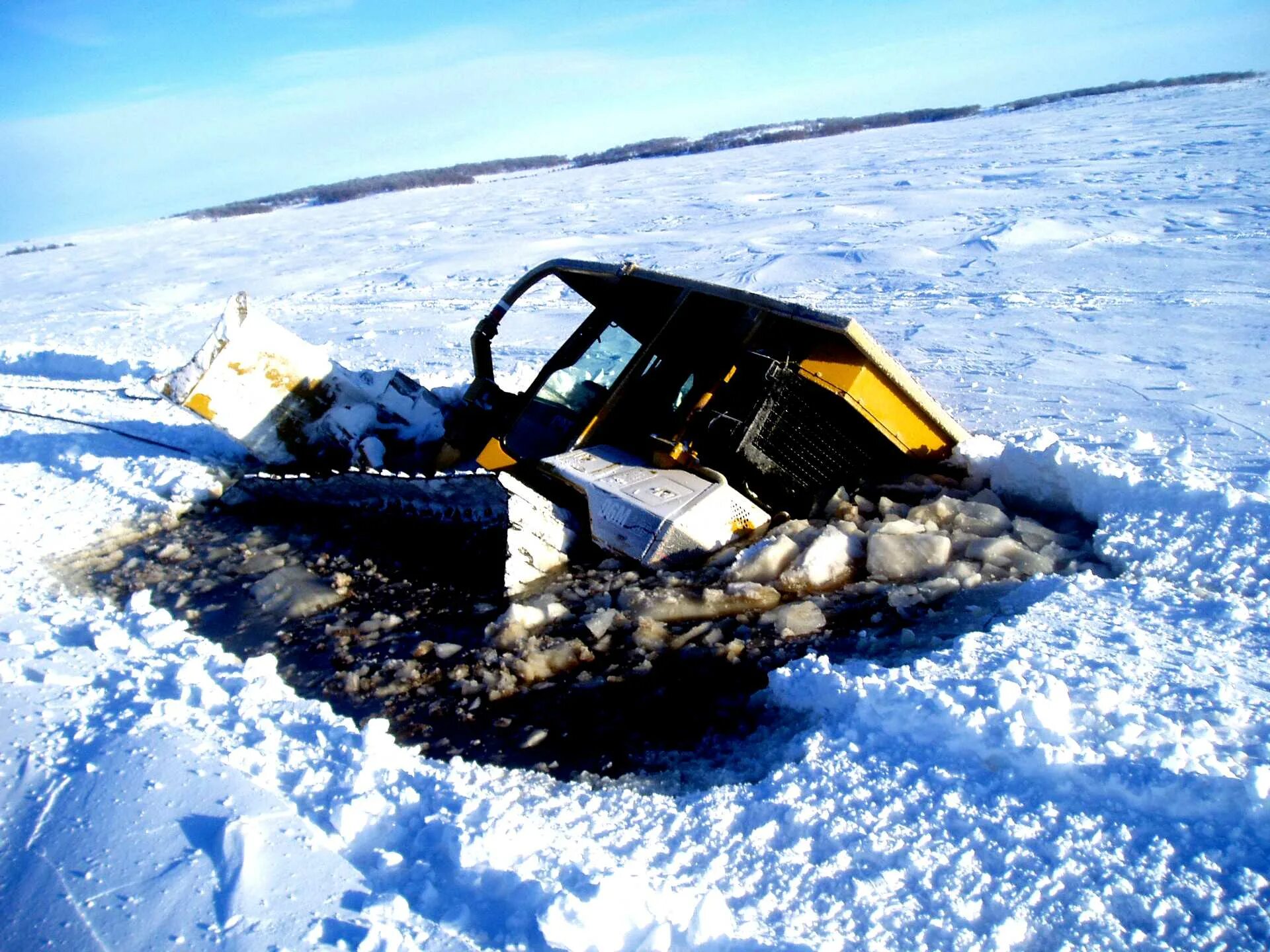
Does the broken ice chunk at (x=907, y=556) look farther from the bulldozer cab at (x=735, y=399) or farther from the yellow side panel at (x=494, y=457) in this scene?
the yellow side panel at (x=494, y=457)

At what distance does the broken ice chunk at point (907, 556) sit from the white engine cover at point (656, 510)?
0.67 m

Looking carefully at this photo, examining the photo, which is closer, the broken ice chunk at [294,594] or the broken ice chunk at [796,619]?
the broken ice chunk at [796,619]

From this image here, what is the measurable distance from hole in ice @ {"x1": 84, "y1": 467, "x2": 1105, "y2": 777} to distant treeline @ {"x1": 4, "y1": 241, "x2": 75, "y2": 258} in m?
36.5

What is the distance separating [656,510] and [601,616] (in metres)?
0.64

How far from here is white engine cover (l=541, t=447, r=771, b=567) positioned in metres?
4.35

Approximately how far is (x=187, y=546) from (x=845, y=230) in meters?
11.0

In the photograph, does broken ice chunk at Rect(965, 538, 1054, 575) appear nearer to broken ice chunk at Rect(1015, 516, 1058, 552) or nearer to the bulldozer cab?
broken ice chunk at Rect(1015, 516, 1058, 552)

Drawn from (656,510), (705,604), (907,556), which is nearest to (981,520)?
(907,556)

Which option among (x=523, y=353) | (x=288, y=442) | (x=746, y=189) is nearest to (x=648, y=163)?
(x=746, y=189)

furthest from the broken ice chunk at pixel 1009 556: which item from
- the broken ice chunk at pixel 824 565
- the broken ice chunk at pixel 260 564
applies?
the broken ice chunk at pixel 260 564

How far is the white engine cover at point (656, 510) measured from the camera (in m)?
4.35

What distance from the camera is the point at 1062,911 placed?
7.02 feet

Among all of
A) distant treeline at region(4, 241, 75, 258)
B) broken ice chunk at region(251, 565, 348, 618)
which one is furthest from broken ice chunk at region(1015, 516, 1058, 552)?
distant treeline at region(4, 241, 75, 258)

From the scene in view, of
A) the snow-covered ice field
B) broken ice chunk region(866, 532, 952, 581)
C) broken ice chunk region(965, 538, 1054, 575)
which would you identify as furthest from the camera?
broken ice chunk region(866, 532, 952, 581)
